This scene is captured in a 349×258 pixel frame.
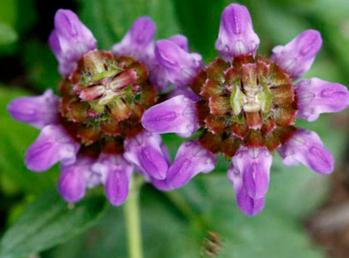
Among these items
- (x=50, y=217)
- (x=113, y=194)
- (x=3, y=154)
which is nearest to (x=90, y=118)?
(x=113, y=194)

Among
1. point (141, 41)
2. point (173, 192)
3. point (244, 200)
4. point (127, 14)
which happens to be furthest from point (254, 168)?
point (173, 192)

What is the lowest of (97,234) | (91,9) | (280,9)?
(97,234)

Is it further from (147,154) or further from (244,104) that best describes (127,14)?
(244,104)

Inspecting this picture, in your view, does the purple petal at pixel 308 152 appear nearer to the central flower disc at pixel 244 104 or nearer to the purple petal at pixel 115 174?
the central flower disc at pixel 244 104

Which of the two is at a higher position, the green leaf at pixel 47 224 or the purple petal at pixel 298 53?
the purple petal at pixel 298 53

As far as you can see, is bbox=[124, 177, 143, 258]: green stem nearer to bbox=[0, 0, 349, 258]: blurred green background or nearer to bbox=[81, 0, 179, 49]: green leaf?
bbox=[0, 0, 349, 258]: blurred green background

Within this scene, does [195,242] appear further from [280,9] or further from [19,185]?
[280,9]

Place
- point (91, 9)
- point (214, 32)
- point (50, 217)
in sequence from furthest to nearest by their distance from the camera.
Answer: point (214, 32) < point (91, 9) < point (50, 217)

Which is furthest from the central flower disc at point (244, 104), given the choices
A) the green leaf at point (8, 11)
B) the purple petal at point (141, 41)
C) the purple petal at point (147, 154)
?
the green leaf at point (8, 11)
